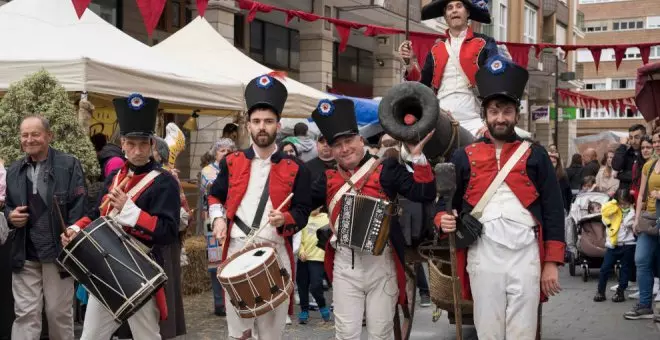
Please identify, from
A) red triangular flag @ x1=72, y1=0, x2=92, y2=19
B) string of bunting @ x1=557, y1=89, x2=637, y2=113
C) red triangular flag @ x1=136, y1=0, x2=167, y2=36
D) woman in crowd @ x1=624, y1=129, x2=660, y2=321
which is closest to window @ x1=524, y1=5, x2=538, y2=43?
string of bunting @ x1=557, y1=89, x2=637, y2=113

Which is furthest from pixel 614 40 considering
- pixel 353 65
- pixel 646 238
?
pixel 646 238

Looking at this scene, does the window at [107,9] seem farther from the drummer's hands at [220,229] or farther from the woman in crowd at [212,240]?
the drummer's hands at [220,229]

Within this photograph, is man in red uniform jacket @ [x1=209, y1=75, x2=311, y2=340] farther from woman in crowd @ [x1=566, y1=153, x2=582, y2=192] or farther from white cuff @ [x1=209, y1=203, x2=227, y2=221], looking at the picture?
woman in crowd @ [x1=566, y1=153, x2=582, y2=192]

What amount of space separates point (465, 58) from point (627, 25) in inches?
2895

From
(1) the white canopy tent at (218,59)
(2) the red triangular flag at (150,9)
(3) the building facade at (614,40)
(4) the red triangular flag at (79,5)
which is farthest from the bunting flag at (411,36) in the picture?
(3) the building facade at (614,40)

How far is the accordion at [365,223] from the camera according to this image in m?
5.90

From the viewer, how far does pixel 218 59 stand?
14.5 metres

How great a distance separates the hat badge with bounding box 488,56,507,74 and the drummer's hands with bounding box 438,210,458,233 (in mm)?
933

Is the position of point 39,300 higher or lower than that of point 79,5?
lower

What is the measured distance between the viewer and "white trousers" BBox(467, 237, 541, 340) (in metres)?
5.53

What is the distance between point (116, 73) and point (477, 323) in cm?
607

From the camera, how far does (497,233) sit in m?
5.55

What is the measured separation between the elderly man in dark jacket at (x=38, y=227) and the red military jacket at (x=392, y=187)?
2252 millimetres

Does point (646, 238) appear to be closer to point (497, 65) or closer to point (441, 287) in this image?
point (441, 287)
